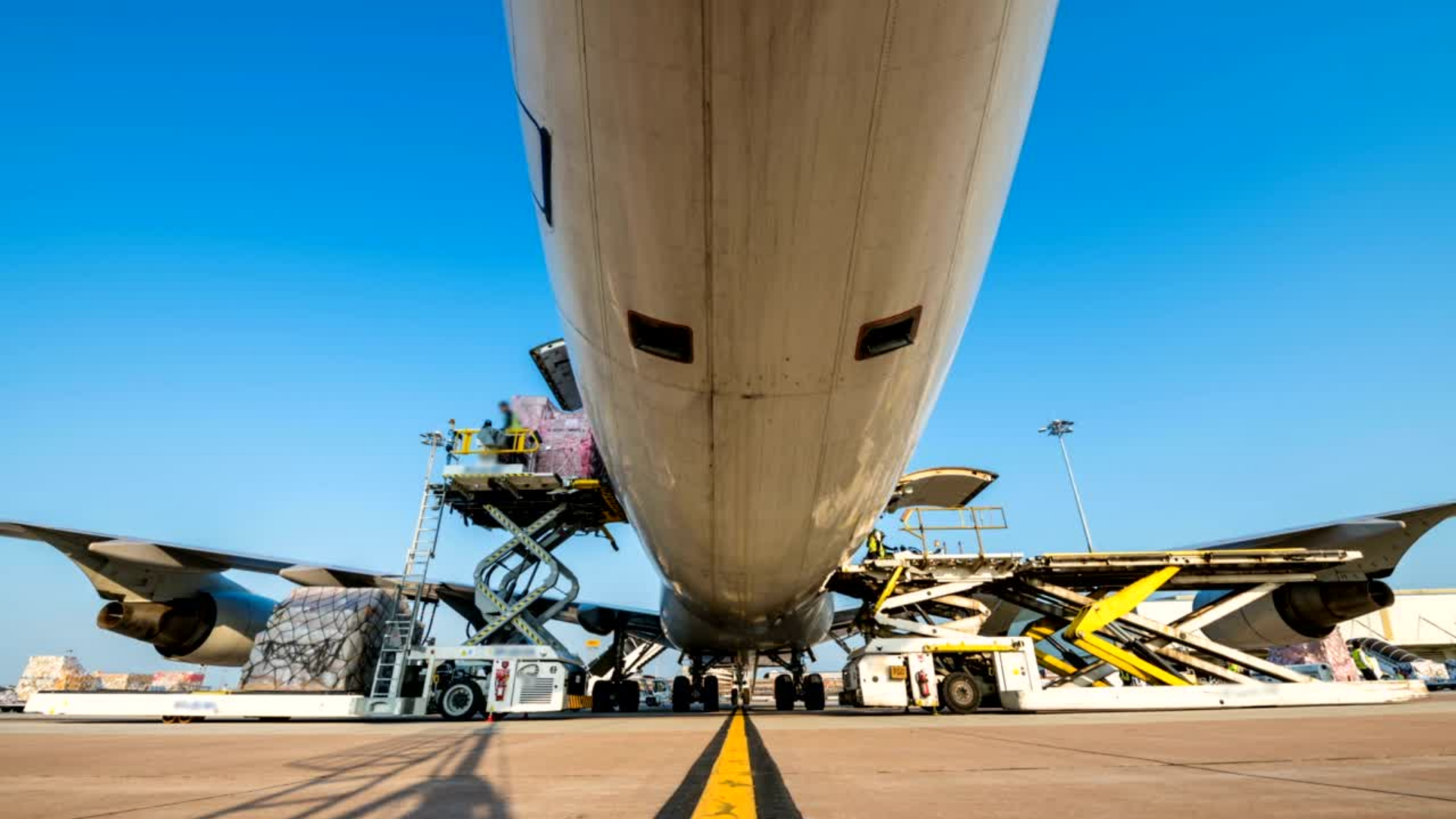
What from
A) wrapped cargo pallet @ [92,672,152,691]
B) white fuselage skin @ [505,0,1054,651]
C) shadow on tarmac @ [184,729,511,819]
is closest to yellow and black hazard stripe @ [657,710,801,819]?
shadow on tarmac @ [184,729,511,819]

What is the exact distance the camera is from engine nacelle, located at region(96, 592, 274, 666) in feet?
38.0

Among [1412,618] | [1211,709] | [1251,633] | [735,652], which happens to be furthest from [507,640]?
[1412,618]

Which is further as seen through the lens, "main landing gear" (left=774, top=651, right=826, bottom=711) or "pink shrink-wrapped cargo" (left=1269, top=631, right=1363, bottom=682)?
"pink shrink-wrapped cargo" (left=1269, top=631, right=1363, bottom=682)

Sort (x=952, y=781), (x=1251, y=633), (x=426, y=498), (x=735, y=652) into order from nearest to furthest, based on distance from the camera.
→ 1. (x=952, y=781)
2. (x=1251, y=633)
3. (x=426, y=498)
4. (x=735, y=652)

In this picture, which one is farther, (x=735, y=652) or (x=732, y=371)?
(x=735, y=652)

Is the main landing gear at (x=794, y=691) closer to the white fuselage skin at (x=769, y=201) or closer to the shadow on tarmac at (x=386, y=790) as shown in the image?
the shadow on tarmac at (x=386, y=790)

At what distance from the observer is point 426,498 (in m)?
13.7

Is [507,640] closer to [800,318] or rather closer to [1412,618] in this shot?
[800,318]

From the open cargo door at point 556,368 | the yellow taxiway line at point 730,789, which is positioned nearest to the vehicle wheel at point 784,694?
the open cargo door at point 556,368

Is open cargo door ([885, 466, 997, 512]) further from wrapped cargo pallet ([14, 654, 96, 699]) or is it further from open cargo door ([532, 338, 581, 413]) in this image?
wrapped cargo pallet ([14, 654, 96, 699])

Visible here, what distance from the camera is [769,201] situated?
2.21 meters

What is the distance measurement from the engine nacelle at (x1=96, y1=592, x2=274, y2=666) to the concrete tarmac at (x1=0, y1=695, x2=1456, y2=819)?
7530 millimetres

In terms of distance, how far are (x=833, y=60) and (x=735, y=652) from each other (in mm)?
14540

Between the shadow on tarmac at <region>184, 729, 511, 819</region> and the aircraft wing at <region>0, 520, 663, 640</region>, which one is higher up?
the aircraft wing at <region>0, 520, 663, 640</region>
